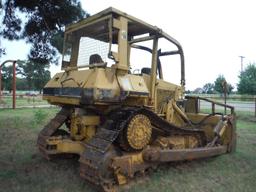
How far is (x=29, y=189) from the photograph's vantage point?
14.6 ft

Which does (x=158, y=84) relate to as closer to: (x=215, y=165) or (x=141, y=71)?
(x=141, y=71)

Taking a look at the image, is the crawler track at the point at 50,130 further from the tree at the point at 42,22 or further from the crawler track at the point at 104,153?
the tree at the point at 42,22

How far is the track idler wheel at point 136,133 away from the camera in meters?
4.56

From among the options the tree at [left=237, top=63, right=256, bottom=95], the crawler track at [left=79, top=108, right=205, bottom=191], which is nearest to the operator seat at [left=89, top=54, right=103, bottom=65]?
the crawler track at [left=79, top=108, right=205, bottom=191]

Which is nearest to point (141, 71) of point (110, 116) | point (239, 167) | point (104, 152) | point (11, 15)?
point (110, 116)

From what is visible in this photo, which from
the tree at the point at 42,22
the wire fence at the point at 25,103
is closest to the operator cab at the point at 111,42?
the tree at the point at 42,22

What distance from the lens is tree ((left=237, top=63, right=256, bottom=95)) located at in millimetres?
39344

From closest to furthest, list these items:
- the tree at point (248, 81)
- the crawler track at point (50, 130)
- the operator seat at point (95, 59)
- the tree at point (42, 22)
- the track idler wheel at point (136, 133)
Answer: the track idler wheel at point (136, 133) < the operator seat at point (95, 59) < the crawler track at point (50, 130) < the tree at point (42, 22) < the tree at point (248, 81)

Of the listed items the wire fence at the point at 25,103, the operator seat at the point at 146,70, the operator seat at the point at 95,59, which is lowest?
the wire fence at the point at 25,103

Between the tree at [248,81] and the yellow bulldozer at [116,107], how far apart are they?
35.5m

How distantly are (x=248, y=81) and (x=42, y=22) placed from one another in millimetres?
35746

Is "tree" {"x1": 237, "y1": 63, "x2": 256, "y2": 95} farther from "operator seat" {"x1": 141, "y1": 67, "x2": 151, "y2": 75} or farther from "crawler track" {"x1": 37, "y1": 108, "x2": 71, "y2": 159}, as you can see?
"crawler track" {"x1": 37, "y1": 108, "x2": 71, "y2": 159}

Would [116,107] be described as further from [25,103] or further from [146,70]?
[25,103]

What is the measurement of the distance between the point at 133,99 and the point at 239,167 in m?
2.58
